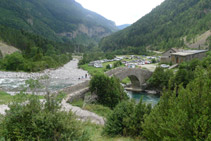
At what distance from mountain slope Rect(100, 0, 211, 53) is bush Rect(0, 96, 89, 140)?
8956 centimetres

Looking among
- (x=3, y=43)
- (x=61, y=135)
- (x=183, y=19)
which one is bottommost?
(x=61, y=135)

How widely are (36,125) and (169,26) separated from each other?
449 ft

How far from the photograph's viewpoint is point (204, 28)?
9500cm

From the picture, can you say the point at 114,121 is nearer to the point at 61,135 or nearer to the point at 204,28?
the point at 61,135

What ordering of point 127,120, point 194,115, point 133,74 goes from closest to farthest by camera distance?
point 194,115
point 127,120
point 133,74

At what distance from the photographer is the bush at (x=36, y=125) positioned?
642 centimetres

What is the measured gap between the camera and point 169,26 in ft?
428

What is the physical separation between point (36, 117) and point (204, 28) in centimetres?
10614

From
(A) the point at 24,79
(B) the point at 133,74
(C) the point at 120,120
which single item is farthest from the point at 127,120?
(A) the point at 24,79

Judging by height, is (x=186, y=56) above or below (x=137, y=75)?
above

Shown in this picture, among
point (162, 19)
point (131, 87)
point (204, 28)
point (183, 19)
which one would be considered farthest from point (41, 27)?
point (131, 87)

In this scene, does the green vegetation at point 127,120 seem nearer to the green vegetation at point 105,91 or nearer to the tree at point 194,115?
the tree at point 194,115

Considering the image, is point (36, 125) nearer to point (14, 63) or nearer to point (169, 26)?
point (14, 63)

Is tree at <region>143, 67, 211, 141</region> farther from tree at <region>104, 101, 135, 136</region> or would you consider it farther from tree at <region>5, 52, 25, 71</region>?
tree at <region>5, 52, 25, 71</region>
